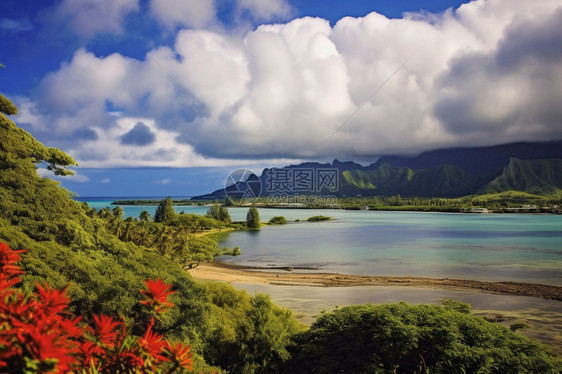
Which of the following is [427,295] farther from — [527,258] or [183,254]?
[527,258]

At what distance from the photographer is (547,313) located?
919 inches

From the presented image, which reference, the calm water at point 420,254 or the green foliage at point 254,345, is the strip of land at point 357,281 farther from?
the green foliage at point 254,345

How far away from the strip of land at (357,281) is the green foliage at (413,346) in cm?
2205

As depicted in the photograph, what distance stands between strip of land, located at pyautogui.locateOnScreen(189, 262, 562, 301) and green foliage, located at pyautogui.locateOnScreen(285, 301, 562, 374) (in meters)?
22.1

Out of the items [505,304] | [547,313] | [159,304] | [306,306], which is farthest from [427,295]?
[159,304]

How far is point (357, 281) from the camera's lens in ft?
111

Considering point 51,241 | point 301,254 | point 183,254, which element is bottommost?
point 301,254

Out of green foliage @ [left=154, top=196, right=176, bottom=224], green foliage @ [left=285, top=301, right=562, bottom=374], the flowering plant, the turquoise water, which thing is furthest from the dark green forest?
green foliage @ [left=154, top=196, right=176, bottom=224]

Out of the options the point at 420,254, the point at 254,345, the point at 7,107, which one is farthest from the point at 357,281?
the point at 7,107

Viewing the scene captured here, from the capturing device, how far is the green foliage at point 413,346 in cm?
861

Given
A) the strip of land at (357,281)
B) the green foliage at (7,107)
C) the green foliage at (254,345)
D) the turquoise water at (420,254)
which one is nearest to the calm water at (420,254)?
the turquoise water at (420,254)

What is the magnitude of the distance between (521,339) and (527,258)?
45.5 m

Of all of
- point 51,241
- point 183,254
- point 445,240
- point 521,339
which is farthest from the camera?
point 445,240

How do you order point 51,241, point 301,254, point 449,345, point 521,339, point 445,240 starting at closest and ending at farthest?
point 449,345, point 521,339, point 51,241, point 301,254, point 445,240
